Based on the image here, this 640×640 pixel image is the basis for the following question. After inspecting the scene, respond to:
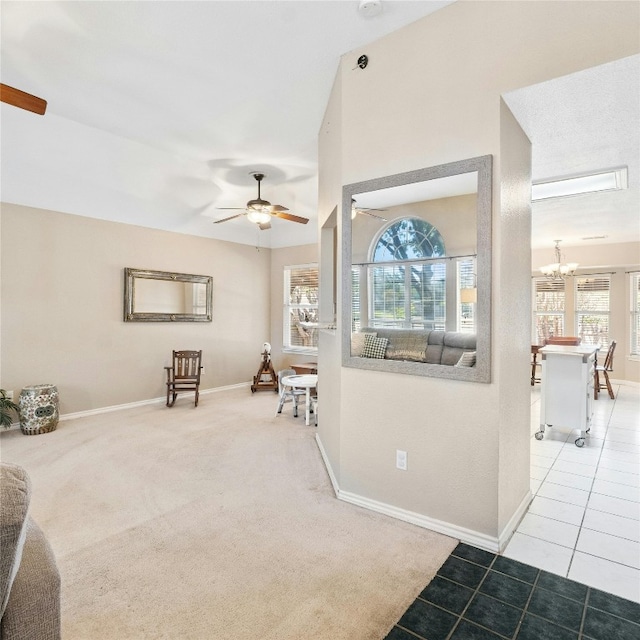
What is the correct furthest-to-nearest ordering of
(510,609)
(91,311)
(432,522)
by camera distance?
(91,311) < (432,522) < (510,609)

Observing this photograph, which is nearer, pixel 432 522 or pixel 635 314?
pixel 432 522

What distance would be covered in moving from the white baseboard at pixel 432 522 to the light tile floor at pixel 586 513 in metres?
0.09

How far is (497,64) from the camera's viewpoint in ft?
6.93

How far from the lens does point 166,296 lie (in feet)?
19.0

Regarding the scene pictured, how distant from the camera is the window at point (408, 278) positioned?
95.3 inches

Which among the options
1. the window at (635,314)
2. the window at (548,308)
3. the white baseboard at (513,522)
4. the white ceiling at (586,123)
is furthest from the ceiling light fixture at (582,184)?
the window at (548,308)

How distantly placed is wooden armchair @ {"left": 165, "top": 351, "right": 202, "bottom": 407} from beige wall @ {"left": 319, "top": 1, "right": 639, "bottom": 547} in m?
3.37

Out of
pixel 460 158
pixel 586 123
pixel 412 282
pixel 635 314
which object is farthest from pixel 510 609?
pixel 635 314

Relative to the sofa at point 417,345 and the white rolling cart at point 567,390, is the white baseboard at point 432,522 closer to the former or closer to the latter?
the sofa at point 417,345

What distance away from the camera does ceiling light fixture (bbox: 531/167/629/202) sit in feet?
11.3

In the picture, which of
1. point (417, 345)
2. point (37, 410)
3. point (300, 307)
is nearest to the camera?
point (417, 345)

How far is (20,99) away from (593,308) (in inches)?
354

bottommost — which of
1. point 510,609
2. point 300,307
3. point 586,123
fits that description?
point 510,609

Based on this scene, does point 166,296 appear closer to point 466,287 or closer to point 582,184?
point 466,287
